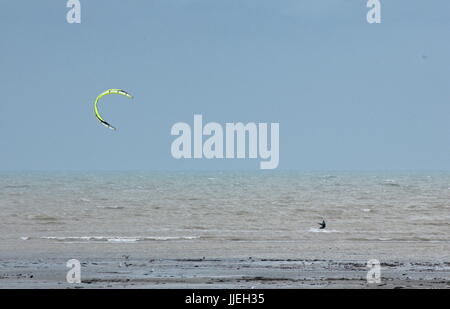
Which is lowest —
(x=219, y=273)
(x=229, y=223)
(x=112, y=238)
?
(x=229, y=223)

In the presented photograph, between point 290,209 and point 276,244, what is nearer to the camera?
point 276,244

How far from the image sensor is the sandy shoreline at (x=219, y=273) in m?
25.6

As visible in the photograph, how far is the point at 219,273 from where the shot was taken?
28.3m

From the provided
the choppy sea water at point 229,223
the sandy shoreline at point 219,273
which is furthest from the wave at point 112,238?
the sandy shoreline at point 219,273

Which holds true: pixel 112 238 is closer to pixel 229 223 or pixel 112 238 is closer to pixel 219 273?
pixel 229 223

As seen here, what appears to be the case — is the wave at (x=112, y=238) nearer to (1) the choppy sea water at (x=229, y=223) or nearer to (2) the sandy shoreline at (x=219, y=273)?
(1) the choppy sea water at (x=229, y=223)

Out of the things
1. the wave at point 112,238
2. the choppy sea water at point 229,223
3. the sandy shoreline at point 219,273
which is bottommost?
the choppy sea water at point 229,223

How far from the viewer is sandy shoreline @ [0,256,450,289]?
83.9 feet

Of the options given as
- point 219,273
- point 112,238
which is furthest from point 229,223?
point 219,273

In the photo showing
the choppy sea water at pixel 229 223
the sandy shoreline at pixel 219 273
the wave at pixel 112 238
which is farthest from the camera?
the choppy sea water at pixel 229 223

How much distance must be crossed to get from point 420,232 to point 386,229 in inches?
121

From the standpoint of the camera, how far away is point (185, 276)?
2748cm
